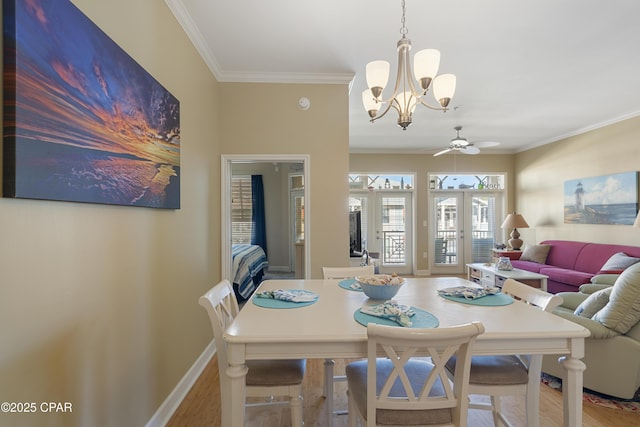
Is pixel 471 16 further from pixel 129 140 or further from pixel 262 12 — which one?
pixel 129 140

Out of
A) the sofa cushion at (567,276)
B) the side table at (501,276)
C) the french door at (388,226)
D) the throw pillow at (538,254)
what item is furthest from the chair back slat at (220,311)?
the throw pillow at (538,254)

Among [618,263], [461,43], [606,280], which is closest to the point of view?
[461,43]

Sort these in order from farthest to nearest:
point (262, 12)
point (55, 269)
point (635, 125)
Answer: point (635, 125), point (262, 12), point (55, 269)

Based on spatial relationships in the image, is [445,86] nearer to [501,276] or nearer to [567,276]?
[501,276]

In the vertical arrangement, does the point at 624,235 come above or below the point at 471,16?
below

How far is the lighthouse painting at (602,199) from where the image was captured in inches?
168

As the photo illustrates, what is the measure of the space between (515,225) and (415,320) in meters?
5.34

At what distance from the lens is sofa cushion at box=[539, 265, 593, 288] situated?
403cm

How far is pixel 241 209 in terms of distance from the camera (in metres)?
6.85

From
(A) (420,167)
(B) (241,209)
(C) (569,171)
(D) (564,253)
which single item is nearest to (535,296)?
(D) (564,253)

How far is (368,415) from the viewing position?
1.15 m

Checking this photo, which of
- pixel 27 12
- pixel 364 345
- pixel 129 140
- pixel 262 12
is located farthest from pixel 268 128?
pixel 364 345

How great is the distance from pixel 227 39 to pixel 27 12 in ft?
5.98

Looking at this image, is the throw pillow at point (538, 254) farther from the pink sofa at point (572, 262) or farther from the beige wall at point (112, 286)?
the beige wall at point (112, 286)
